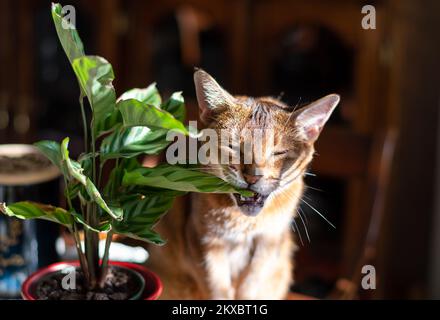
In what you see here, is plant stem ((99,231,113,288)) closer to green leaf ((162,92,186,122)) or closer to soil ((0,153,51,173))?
green leaf ((162,92,186,122))

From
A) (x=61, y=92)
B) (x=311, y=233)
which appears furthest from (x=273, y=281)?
(x=61, y=92)

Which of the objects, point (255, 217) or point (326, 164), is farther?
point (326, 164)

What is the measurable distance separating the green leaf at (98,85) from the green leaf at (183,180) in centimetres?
8

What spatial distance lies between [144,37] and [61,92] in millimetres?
402

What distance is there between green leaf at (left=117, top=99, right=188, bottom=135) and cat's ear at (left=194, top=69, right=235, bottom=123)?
0.14 m

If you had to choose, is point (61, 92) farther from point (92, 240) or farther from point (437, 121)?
point (92, 240)

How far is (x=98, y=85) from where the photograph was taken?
0.72 metres

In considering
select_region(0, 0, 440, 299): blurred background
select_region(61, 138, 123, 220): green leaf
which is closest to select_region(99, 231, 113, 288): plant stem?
select_region(61, 138, 123, 220): green leaf

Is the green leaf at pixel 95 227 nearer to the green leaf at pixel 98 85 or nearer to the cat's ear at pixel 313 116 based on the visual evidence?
the green leaf at pixel 98 85

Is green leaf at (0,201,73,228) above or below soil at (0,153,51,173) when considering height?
below

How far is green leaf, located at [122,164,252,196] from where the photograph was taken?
74 cm

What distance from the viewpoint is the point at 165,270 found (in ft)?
3.46

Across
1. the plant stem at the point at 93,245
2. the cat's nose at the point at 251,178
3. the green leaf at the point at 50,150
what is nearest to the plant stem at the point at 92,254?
the plant stem at the point at 93,245

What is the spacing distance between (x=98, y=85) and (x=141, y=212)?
183mm
